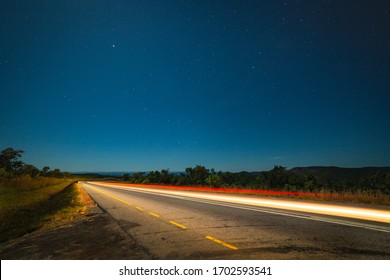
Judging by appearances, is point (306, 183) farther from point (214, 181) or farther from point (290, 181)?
point (214, 181)

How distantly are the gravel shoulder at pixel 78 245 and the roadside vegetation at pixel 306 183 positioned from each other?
14336 millimetres

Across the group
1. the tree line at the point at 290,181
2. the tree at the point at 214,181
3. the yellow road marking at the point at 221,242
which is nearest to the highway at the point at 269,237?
the yellow road marking at the point at 221,242

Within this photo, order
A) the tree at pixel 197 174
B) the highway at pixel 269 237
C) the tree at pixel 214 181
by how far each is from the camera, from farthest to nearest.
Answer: the tree at pixel 197 174 → the tree at pixel 214 181 → the highway at pixel 269 237

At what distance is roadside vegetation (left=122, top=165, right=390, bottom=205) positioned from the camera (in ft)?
58.5

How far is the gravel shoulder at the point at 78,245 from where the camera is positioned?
233 inches

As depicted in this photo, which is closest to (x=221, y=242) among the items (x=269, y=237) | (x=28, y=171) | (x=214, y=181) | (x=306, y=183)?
(x=269, y=237)

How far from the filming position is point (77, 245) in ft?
22.9

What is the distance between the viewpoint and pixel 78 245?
274 inches

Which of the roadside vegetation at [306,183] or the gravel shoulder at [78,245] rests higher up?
the roadside vegetation at [306,183]

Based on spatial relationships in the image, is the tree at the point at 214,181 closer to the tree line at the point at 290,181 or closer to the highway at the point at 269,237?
the tree line at the point at 290,181

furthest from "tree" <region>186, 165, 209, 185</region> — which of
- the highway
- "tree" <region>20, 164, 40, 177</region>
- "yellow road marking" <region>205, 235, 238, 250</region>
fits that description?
"tree" <region>20, 164, 40, 177</region>

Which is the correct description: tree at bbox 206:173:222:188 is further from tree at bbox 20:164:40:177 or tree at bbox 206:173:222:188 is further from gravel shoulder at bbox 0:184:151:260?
tree at bbox 20:164:40:177

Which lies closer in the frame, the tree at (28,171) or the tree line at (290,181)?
the tree line at (290,181)

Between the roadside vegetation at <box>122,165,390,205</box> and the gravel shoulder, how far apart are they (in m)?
14.3
